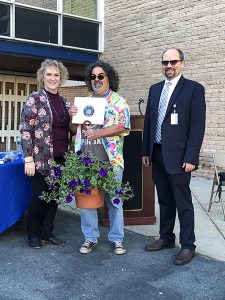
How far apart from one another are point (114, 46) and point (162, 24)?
6.33ft

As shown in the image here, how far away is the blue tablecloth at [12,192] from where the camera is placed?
13.4 ft

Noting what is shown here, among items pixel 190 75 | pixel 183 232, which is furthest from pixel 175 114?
pixel 190 75

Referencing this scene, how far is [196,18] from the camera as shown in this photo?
9.12 m

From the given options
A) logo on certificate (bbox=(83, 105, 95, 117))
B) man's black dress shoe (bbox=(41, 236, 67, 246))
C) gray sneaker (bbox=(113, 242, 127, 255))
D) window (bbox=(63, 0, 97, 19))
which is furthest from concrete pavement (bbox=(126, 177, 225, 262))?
window (bbox=(63, 0, 97, 19))

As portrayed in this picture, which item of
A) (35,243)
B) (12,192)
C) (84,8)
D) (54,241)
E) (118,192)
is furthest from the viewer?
(84,8)

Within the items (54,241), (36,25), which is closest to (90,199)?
(54,241)

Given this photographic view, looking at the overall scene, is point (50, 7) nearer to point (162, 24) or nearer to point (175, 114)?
point (162, 24)

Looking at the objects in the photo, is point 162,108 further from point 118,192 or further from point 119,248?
point 119,248

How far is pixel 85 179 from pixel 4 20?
7.52m

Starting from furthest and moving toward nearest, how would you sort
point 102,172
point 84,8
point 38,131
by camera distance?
1. point 84,8
2. point 38,131
3. point 102,172

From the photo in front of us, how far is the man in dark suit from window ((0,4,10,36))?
713 centimetres

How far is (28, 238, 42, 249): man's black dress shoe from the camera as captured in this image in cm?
396

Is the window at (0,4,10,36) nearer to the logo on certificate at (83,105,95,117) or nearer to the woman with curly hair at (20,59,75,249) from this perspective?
the woman with curly hair at (20,59,75,249)

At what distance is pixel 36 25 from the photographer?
10.5 m
